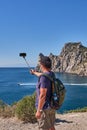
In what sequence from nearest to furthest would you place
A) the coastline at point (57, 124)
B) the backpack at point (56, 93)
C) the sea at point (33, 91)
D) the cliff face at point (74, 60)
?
the backpack at point (56, 93) → the coastline at point (57, 124) → the sea at point (33, 91) → the cliff face at point (74, 60)

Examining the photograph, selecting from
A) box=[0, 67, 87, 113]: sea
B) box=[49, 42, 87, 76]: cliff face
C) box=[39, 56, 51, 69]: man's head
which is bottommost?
box=[0, 67, 87, 113]: sea

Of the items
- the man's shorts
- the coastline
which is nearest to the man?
the man's shorts

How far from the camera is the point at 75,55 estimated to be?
18875 cm

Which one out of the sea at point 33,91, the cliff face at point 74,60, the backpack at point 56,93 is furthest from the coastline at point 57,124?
the cliff face at point 74,60

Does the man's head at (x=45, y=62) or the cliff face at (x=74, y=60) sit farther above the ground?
the cliff face at (x=74, y=60)

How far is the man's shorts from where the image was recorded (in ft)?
23.3

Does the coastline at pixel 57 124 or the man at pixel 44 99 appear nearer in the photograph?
Result: the man at pixel 44 99

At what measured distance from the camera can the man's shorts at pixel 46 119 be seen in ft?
23.3

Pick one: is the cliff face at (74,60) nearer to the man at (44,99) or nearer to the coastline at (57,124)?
the coastline at (57,124)

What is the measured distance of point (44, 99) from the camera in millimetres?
6945

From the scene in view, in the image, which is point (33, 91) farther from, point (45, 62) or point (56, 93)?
point (56, 93)

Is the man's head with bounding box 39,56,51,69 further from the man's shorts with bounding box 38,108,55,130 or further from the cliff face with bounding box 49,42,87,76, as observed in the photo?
the cliff face with bounding box 49,42,87,76

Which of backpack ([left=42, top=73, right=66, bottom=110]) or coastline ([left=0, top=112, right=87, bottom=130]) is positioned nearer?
backpack ([left=42, top=73, right=66, bottom=110])

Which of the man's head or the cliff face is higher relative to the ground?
the cliff face
